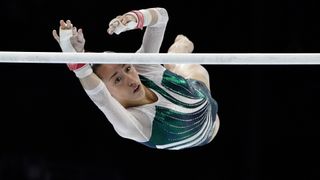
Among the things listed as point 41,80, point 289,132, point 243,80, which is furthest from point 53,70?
point 289,132

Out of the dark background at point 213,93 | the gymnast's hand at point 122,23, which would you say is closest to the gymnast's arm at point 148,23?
the gymnast's hand at point 122,23

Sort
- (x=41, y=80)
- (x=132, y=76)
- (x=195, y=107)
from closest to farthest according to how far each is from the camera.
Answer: (x=132, y=76) → (x=195, y=107) → (x=41, y=80)

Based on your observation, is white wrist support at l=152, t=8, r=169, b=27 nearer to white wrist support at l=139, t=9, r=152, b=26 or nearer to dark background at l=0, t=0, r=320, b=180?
white wrist support at l=139, t=9, r=152, b=26

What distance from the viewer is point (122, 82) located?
10.8ft

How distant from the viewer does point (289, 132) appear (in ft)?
16.9

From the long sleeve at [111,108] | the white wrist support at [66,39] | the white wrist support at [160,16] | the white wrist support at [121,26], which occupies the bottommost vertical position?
the long sleeve at [111,108]

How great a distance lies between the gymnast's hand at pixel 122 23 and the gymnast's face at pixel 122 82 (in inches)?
9.9

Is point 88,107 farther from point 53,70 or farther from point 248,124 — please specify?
point 248,124

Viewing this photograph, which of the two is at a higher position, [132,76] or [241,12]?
[241,12]

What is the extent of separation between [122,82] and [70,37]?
45 cm

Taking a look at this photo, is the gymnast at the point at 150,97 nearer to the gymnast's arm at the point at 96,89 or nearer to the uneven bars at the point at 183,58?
the gymnast's arm at the point at 96,89

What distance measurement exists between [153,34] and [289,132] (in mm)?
2022

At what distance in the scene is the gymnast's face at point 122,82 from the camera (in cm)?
328

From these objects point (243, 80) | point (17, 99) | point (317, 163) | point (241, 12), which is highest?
point (241, 12)
